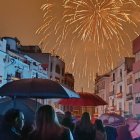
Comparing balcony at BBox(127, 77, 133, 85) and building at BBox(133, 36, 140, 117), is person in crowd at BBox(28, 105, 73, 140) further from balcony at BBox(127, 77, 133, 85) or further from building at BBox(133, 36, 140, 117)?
balcony at BBox(127, 77, 133, 85)

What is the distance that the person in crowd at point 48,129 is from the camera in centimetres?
552

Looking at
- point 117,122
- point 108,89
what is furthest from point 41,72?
point 117,122

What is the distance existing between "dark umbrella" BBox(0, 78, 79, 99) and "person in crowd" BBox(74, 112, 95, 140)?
0.73m

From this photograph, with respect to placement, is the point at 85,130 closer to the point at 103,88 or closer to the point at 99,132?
the point at 99,132

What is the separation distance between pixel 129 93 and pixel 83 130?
56.2 meters

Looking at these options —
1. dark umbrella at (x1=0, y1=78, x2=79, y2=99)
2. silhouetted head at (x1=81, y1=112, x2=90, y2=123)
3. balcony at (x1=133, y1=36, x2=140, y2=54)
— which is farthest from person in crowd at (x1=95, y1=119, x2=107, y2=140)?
balcony at (x1=133, y1=36, x2=140, y2=54)

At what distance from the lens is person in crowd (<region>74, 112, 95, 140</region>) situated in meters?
7.86

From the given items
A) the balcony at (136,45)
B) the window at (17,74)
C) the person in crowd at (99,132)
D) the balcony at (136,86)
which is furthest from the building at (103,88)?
the person in crowd at (99,132)

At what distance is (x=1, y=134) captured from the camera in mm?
5746

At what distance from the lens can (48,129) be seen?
554cm

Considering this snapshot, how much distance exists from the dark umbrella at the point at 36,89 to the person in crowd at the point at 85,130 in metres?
0.73

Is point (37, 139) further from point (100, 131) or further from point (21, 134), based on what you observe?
point (100, 131)

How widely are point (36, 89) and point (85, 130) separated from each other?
1450 millimetres

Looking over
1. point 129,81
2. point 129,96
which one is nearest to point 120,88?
point 129,81
